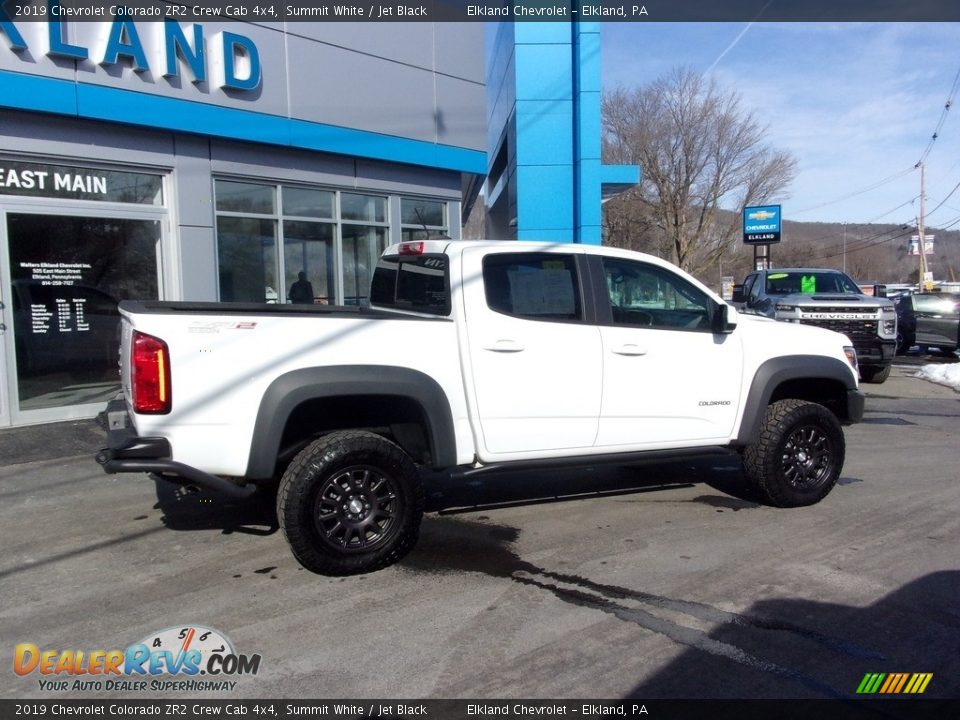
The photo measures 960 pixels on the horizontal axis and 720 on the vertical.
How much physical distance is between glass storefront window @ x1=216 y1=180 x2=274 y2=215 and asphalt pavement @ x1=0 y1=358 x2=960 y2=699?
16.2ft

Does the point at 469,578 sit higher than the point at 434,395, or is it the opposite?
the point at 434,395

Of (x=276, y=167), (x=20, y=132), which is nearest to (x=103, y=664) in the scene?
(x=20, y=132)

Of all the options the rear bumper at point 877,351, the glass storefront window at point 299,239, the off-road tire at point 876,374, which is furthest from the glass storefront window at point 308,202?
the off-road tire at point 876,374

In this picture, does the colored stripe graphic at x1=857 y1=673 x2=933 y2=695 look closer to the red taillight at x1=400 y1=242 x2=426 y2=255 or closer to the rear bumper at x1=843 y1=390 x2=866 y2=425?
the rear bumper at x1=843 y1=390 x2=866 y2=425

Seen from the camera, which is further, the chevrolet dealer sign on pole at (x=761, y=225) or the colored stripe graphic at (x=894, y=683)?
the chevrolet dealer sign on pole at (x=761, y=225)

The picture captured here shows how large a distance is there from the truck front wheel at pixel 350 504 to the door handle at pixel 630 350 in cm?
165

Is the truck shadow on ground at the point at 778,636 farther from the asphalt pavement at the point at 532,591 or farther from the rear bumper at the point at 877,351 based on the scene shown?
the rear bumper at the point at 877,351

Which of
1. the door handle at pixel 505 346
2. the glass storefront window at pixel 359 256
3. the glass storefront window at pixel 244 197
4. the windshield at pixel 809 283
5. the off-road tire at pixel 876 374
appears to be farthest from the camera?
the windshield at pixel 809 283

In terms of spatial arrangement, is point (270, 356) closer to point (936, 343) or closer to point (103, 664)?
point (103, 664)

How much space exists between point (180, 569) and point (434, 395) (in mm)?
1913

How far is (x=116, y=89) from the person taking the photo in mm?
9328

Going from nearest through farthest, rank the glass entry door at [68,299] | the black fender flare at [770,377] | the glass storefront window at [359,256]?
1. the black fender flare at [770,377]
2. the glass entry door at [68,299]
3. the glass storefront window at [359,256]

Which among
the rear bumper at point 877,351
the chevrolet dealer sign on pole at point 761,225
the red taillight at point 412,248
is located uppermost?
the chevrolet dealer sign on pole at point 761,225

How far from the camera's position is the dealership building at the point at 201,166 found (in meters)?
9.01
